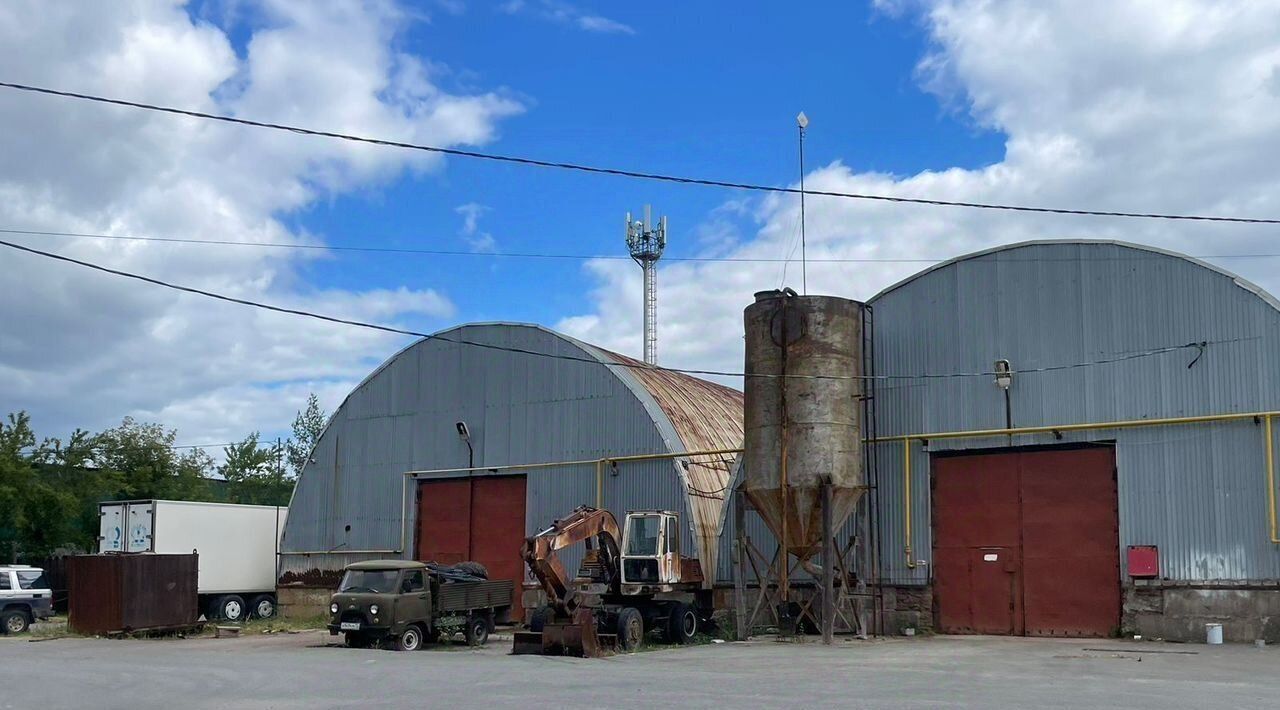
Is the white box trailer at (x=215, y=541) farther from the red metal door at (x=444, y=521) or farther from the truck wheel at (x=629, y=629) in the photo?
the truck wheel at (x=629, y=629)

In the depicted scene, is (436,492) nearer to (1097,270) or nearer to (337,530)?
(337,530)

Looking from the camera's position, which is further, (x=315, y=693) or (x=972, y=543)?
(x=972, y=543)

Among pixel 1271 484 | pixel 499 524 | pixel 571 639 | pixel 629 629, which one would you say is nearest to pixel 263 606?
pixel 499 524

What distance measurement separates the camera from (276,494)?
6619 cm

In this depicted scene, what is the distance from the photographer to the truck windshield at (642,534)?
25.1 meters

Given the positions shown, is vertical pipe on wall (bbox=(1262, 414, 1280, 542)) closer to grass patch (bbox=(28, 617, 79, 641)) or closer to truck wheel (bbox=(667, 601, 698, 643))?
truck wheel (bbox=(667, 601, 698, 643))

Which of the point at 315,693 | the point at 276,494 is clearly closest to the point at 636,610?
the point at 315,693

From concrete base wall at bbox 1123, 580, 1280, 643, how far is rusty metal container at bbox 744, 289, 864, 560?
18.9ft

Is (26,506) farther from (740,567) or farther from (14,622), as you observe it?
(740,567)

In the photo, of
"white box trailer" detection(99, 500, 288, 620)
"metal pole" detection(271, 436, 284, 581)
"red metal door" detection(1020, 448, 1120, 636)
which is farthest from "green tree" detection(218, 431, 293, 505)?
"red metal door" detection(1020, 448, 1120, 636)

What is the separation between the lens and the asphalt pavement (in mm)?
14344

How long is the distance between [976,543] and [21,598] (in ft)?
78.1

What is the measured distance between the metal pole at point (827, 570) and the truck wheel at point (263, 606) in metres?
20.1

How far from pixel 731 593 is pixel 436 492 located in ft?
32.3
